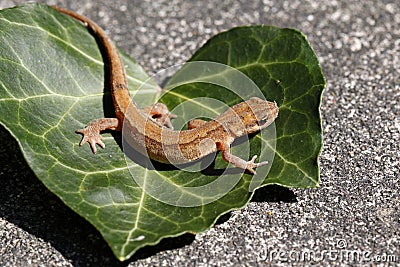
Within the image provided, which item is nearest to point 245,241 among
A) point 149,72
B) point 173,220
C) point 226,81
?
point 173,220

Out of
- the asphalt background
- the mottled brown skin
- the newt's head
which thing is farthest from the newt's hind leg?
the newt's head

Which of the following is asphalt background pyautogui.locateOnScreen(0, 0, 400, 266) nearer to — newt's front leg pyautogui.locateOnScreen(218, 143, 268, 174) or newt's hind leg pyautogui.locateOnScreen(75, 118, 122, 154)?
newt's front leg pyautogui.locateOnScreen(218, 143, 268, 174)

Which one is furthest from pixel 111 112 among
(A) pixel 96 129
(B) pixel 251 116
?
(B) pixel 251 116

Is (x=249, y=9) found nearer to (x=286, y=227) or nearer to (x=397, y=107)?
(x=397, y=107)

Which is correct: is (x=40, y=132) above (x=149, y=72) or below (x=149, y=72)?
above

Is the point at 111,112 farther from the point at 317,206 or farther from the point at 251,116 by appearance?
the point at 317,206

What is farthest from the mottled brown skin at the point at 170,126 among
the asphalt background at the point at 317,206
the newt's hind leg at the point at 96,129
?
the asphalt background at the point at 317,206
